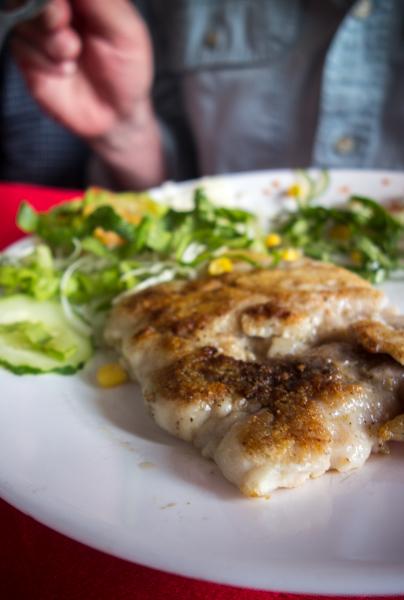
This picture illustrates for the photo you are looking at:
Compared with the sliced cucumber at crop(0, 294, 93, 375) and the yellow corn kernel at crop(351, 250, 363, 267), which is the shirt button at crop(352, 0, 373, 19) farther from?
the sliced cucumber at crop(0, 294, 93, 375)

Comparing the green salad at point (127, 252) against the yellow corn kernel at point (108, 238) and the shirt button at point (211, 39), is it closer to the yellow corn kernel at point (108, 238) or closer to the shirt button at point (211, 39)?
the yellow corn kernel at point (108, 238)

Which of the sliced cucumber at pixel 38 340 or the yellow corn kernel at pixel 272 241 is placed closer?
the sliced cucumber at pixel 38 340

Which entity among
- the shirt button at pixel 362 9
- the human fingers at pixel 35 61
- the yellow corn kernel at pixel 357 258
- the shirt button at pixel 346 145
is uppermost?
the shirt button at pixel 362 9

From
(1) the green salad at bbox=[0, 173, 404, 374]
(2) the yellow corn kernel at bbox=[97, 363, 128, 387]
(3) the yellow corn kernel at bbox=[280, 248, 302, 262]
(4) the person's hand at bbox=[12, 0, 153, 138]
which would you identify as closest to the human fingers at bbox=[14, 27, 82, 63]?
(4) the person's hand at bbox=[12, 0, 153, 138]

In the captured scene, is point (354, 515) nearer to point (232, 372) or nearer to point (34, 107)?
point (232, 372)

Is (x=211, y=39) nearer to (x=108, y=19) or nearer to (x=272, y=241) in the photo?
(x=108, y=19)

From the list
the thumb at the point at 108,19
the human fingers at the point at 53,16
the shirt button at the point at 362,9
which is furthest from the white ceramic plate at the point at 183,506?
the shirt button at the point at 362,9

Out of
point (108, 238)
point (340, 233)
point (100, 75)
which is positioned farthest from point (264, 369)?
point (100, 75)

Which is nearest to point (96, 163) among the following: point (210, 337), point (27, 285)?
point (27, 285)
